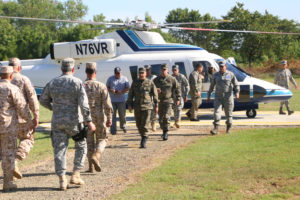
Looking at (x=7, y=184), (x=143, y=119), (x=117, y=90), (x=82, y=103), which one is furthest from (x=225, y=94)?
(x=7, y=184)

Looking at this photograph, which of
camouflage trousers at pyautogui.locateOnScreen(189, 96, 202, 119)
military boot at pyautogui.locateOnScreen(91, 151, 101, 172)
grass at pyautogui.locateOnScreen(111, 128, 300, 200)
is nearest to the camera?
grass at pyautogui.locateOnScreen(111, 128, 300, 200)

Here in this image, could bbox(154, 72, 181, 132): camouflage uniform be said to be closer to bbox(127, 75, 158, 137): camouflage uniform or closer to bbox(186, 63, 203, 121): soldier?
bbox(127, 75, 158, 137): camouflage uniform

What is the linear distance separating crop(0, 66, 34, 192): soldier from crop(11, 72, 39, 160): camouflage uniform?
28.2 inches

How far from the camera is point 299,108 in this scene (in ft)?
58.2

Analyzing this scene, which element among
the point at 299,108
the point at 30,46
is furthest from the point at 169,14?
the point at 299,108

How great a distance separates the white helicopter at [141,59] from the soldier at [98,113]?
715 cm

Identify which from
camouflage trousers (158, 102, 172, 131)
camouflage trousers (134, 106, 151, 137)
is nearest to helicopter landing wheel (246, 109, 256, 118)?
camouflage trousers (158, 102, 172, 131)

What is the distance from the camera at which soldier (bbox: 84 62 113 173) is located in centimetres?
769

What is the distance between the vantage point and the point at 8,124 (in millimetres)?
6613

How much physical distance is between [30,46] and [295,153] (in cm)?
5291

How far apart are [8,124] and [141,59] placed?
8.73 m

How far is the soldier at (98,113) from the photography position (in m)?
7.69

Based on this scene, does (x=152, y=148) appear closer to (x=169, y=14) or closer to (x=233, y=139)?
(x=233, y=139)

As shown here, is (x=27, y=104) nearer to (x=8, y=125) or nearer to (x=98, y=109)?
(x=8, y=125)
